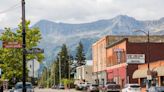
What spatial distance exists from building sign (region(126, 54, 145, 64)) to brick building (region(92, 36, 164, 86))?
0.78 metres

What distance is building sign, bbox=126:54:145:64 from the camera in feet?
292

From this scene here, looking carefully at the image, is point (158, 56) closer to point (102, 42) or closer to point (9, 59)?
point (102, 42)

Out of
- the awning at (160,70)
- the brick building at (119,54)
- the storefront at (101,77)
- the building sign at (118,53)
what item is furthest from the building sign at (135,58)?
the storefront at (101,77)

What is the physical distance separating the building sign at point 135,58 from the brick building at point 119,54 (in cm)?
78

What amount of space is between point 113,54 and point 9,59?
46.1 m

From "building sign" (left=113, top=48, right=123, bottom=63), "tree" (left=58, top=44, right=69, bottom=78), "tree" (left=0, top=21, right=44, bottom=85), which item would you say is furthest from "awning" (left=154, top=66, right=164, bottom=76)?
"tree" (left=58, top=44, right=69, bottom=78)

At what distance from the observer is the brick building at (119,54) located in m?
90.9

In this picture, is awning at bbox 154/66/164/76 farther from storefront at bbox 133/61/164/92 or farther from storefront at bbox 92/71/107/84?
storefront at bbox 92/71/107/84

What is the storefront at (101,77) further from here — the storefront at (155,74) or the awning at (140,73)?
the storefront at (155,74)

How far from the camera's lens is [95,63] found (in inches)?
5153

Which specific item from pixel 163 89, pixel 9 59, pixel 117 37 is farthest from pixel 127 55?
pixel 163 89

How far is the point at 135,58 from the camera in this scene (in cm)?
8962

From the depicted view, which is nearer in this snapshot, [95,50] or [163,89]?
[163,89]

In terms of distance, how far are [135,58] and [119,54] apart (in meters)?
6.79
